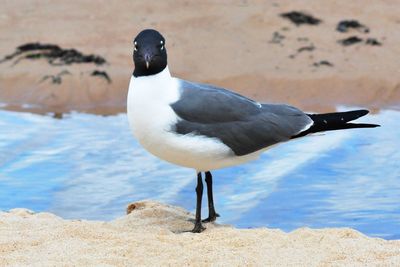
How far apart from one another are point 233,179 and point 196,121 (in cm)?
160

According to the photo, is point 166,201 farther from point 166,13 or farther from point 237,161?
point 166,13

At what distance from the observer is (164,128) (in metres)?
5.91

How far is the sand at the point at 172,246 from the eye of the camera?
5238mm

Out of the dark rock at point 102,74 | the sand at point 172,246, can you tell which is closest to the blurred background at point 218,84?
the dark rock at point 102,74

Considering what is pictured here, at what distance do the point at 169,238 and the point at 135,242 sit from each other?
0.82ft

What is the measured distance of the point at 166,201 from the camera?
719cm

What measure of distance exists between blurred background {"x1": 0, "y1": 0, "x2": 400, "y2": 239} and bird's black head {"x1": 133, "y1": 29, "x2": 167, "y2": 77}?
3.95 ft

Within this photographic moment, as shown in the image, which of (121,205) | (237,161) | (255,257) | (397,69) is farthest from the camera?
(397,69)

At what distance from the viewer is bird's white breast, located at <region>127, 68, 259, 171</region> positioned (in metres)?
5.92

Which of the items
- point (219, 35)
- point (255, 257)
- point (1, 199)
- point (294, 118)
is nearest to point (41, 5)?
point (219, 35)

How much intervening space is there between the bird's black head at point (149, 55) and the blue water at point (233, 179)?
1.17 meters

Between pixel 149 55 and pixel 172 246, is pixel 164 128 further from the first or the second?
pixel 172 246

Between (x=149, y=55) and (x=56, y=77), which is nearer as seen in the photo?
(x=149, y=55)

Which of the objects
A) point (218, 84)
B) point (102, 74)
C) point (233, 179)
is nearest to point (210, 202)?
point (233, 179)
